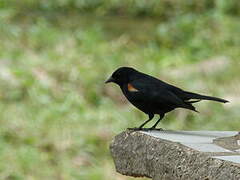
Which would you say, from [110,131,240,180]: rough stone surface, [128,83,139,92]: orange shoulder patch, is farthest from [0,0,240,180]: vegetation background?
[110,131,240,180]: rough stone surface

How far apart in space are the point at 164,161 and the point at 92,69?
581 cm

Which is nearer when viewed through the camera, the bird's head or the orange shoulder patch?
the orange shoulder patch

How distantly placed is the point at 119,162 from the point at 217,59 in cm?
628

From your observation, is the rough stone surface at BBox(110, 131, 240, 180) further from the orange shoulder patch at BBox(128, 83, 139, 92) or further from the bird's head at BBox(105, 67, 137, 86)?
the bird's head at BBox(105, 67, 137, 86)

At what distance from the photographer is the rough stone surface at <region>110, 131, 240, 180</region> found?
3.68 metres

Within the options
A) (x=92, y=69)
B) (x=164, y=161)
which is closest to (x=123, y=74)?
(x=164, y=161)

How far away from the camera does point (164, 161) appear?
4055 millimetres

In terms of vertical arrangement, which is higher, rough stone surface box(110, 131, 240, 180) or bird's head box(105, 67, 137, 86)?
bird's head box(105, 67, 137, 86)

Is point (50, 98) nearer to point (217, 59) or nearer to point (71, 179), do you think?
point (71, 179)

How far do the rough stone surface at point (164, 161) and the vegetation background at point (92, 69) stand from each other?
2796 mm

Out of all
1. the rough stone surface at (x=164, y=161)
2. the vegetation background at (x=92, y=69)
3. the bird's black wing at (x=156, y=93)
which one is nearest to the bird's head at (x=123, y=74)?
the bird's black wing at (x=156, y=93)

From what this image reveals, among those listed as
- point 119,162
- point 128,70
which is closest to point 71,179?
point 128,70

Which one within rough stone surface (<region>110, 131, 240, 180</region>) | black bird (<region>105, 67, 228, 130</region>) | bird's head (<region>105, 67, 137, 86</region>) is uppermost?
bird's head (<region>105, 67, 137, 86</region>)

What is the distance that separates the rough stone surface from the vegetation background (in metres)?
2.80
